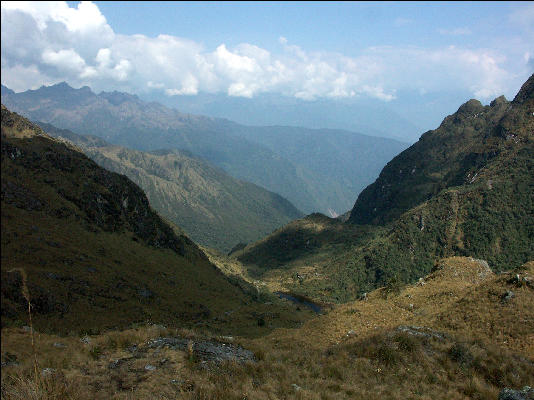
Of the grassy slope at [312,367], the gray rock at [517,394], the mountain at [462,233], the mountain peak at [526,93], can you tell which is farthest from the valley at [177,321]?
the mountain peak at [526,93]

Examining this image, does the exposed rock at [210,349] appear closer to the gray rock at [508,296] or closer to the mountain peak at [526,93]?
the gray rock at [508,296]

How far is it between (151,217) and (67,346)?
74016 millimetres

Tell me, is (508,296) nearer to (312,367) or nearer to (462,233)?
(312,367)

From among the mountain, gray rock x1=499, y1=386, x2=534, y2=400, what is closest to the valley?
gray rock x1=499, y1=386, x2=534, y2=400

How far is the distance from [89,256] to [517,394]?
49.1m

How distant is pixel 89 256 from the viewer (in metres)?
47.7

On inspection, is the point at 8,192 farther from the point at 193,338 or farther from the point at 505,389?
the point at 505,389

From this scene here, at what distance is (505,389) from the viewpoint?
44.4ft

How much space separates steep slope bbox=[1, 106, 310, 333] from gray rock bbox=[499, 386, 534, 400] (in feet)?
59.7

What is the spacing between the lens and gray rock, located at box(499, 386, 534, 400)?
12.8 metres

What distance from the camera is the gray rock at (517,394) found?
12789 mm

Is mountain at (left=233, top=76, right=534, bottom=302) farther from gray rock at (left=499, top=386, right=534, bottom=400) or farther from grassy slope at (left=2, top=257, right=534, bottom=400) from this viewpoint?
gray rock at (left=499, top=386, right=534, bottom=400)

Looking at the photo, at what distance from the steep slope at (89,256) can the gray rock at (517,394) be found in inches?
717

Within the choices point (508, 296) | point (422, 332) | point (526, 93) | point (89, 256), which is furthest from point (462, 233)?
point (89, 256)
